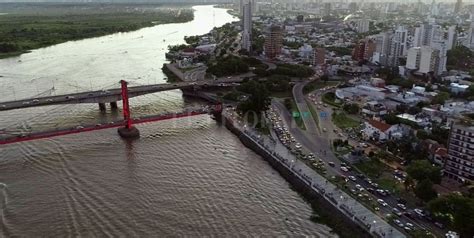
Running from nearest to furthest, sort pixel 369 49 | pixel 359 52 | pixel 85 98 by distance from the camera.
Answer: pixel 85 98 → pixel 369 49 → pixel 359 52

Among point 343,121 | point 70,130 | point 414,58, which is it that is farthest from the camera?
point 414,58

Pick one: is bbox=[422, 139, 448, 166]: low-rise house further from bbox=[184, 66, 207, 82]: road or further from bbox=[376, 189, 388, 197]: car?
bbox=[184, 66, 207, 82]: road

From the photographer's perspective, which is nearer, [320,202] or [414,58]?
[320,202]

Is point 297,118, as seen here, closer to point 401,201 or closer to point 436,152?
point 436,152

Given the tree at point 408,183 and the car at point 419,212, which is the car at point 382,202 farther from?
the tree at point 408,183

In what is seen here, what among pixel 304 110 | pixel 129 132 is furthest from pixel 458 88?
pixel 129 132

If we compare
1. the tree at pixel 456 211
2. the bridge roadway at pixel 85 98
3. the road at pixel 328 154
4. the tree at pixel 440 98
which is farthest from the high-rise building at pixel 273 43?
the tree at pixel 456 211

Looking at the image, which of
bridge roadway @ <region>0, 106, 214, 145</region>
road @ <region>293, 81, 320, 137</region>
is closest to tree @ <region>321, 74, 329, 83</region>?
road @ <region>293, 81, 320, 137</region>
